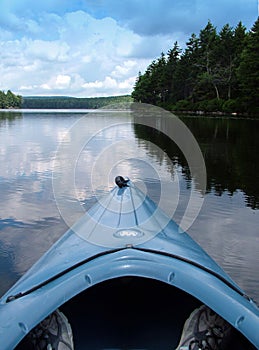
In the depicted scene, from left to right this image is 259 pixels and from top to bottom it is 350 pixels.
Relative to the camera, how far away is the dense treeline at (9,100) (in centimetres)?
16846

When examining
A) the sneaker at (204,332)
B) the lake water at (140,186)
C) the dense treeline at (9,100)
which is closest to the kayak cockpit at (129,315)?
the sneaker at (204,332)

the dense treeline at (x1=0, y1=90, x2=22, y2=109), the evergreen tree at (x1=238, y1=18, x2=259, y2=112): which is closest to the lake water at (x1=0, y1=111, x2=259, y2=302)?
the evergreen tree at (x1=238, y1=18, x2=259, y2=112)

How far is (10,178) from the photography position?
12.4 meters

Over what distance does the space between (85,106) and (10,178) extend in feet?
512

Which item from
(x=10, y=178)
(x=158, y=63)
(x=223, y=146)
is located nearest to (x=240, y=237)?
(x=10, y=178)

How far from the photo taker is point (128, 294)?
11.7ft

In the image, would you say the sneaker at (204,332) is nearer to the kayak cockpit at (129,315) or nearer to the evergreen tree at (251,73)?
the kayak cockpit at (129,315)

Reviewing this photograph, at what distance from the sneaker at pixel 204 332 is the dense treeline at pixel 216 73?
150 ft

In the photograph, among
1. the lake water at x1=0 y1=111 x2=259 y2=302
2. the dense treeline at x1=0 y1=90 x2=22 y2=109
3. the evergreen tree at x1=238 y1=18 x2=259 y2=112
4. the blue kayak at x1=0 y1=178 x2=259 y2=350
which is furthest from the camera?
the dense treeline at x1=0 y1=90 x2=22 y2=109

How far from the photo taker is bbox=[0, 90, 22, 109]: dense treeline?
553ft

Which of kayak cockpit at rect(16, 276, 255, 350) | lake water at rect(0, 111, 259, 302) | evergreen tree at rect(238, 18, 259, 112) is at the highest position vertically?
evergreen tree at rect(238, 18, 259, 112)

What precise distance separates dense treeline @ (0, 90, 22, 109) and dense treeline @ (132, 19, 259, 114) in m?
96.1

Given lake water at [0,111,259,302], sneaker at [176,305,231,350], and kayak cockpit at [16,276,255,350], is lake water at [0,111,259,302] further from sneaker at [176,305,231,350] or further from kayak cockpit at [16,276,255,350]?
sneaker at [176,305,231,350]

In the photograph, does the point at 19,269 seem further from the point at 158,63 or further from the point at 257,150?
the point at 158,63
